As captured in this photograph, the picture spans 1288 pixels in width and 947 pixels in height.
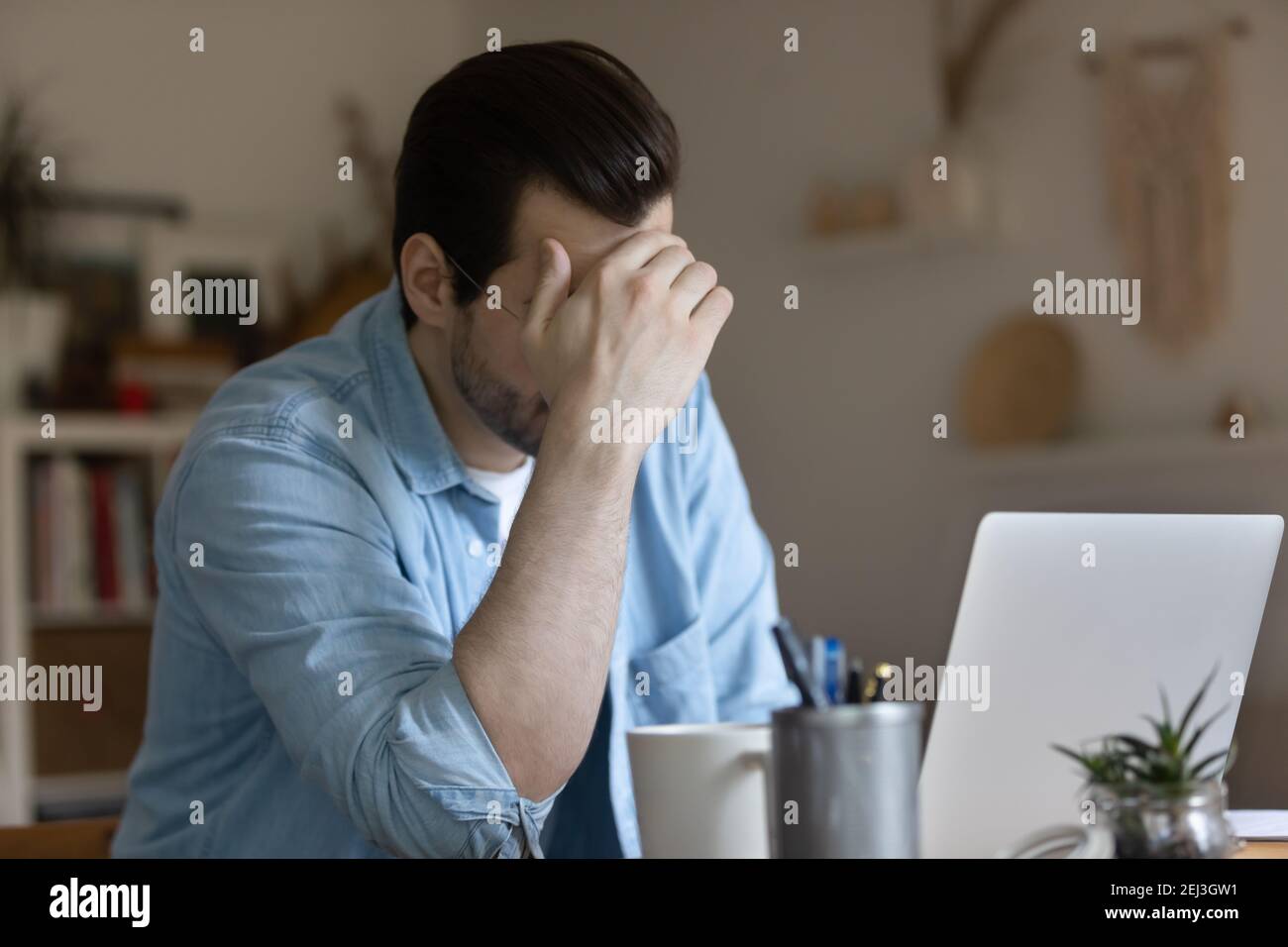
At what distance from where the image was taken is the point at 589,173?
891 millimetres

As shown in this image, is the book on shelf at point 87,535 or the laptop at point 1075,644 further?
the book on shelf at point 87,535

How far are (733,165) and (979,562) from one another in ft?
6.21

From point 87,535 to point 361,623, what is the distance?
194cm

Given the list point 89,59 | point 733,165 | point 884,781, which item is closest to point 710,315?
point 884,781

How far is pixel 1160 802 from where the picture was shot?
542mm

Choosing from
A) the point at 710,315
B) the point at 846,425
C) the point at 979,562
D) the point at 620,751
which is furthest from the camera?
the point at 846,425

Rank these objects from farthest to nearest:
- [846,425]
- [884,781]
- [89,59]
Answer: [89,59]
[846,425]
[884,781]

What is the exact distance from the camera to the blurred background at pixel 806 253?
2.14 metres

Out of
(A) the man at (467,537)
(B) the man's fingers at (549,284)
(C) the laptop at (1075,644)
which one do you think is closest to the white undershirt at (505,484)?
(A) the man at (467,537)

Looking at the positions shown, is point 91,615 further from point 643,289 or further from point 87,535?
point 643,289

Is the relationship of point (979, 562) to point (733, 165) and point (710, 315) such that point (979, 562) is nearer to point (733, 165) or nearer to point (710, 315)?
point (710, 315)

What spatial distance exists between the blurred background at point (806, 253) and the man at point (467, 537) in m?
1.18

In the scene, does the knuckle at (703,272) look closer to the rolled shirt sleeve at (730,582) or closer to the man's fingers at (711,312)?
the man's fingers at (711,312)

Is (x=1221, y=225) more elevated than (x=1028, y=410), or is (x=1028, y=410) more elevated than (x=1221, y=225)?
(x=1221, y=225)
